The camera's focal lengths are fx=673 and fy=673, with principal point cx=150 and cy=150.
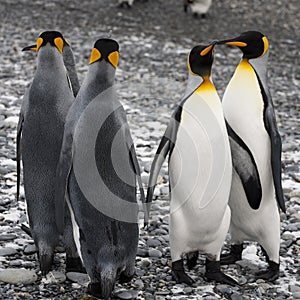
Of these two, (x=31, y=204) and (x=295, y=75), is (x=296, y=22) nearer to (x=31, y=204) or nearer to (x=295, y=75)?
(x=295, y=75)

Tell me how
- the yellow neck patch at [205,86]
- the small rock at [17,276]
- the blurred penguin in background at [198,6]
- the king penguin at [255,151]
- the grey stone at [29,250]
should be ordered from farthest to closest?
the blurred penguin in background at [198,6] → the grey stone at [29,250] → the king penguin at [255,151] → the yellow neck patch at [205,86] → the small rock at [17,276]

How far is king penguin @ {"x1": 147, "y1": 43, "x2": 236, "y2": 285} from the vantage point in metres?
3.12

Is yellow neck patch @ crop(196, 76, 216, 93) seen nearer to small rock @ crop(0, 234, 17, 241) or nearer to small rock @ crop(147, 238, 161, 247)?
small rock @ crop(147, 238, 161, 247)

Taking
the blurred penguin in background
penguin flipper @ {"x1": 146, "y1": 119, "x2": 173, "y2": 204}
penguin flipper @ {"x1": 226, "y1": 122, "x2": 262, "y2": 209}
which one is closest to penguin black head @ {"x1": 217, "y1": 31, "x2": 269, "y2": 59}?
penguin flipper @ {"x1": 226, "y1": 122, "x2": 262, "y2": 209}

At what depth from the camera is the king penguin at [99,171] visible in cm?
283

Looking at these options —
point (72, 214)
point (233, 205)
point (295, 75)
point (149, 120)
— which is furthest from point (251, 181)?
point (295, 75)

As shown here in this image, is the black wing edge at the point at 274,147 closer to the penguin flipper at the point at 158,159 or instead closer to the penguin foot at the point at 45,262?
the penguin flipper at the point at 158,159

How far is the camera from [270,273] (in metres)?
3.32

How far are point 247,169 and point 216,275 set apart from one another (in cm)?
53

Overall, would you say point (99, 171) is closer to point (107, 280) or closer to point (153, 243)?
point (107, 280)

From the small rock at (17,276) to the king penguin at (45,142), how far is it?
6 cm

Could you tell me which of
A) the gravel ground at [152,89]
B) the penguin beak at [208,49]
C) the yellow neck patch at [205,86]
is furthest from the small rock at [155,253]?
the penguin beak at [208,49]

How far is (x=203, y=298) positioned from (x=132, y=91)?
3782 mm

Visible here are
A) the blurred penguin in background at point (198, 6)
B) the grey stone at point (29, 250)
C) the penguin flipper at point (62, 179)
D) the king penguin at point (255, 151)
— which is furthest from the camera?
the blurred penguin in background at point (198, 6)
